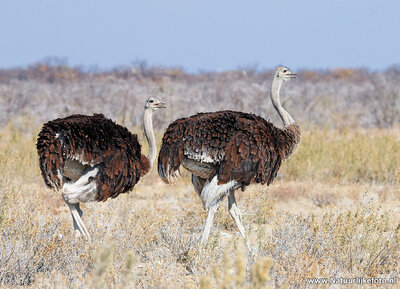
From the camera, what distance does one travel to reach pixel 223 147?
18.1ft

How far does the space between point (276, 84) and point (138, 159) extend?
1.79m

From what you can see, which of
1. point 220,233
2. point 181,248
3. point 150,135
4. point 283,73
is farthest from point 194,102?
point 181,248

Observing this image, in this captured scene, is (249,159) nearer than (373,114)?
Yes

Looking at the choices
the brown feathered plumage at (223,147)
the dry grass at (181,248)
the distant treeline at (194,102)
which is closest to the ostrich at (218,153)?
the brown feathered plumage at (223,147)

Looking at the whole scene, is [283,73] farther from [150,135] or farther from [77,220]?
[77,220]

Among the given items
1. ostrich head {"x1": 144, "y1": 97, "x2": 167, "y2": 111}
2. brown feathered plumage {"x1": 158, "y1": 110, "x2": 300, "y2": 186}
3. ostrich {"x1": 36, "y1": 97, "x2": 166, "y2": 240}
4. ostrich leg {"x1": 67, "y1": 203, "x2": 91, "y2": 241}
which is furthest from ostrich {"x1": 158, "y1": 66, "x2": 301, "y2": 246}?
ostrich head {"x1": 144, "y1": 97, "x2": 167, "y2": 111}

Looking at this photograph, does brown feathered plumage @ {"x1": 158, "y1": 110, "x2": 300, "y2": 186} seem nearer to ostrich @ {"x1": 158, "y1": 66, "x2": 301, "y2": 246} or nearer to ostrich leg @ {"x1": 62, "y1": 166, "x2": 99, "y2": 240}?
ostrich @ {"x1": 158, "y1": 66, "x2": 301, "y2": 246}

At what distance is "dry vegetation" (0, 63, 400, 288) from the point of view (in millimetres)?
4484

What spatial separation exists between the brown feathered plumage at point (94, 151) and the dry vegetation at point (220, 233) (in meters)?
0.38

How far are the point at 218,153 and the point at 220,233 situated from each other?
39.3 inches

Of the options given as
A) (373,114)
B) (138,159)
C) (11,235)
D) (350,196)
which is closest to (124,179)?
(138,159)

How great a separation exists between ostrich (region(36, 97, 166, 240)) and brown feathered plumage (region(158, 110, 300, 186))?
0.36 meters

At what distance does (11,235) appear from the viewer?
520cm

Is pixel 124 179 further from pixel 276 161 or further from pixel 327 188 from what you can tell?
pixel 327 188
